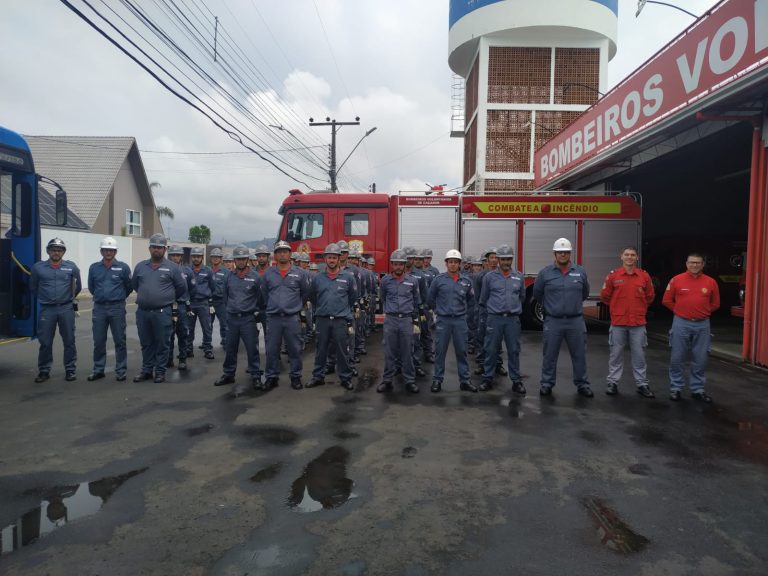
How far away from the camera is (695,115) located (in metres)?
7.66

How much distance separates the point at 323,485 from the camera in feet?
12.9

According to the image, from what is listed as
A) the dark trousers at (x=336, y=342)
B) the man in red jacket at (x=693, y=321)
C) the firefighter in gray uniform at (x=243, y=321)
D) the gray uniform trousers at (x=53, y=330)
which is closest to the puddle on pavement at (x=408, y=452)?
the dark trousers at (x=336, y=342)

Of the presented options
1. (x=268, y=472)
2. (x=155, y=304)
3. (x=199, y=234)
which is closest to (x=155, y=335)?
(x=155, y=304)

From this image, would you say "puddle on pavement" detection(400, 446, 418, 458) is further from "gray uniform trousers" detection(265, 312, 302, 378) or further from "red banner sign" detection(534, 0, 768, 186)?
"red banner sign" detection(534, 0, 768, 186)

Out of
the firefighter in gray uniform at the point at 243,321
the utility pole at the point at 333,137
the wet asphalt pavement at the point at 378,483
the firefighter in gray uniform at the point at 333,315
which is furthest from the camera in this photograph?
the utility pole at the point at 333,137

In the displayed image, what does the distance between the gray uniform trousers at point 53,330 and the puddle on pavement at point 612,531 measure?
6.84m

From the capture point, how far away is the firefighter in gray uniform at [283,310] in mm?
6797

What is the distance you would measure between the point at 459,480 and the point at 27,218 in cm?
712

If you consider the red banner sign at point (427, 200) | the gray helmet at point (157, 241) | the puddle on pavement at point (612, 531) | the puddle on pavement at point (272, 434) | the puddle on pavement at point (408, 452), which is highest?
the red banner sign at point (427, 200)

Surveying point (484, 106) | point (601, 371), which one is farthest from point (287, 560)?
point (484, 106)

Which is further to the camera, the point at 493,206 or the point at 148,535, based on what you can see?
the point at 493,206

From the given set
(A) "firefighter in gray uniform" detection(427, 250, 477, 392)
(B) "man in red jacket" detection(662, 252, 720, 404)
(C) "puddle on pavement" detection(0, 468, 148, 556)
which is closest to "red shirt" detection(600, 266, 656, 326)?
(B) "man in red jacket" detection(662, 252, 720, 404)

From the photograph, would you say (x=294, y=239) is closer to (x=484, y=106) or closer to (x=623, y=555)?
→ (x=623, y=555)

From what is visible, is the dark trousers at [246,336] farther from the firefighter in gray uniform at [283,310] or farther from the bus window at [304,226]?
the bus window at [304,226]
